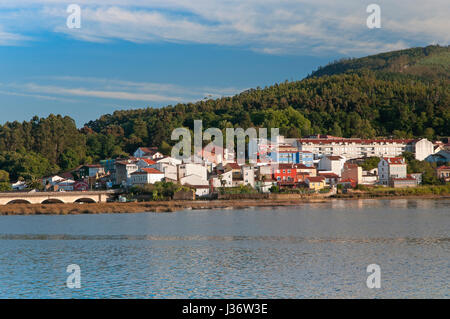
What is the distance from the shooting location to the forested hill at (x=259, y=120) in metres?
71.4

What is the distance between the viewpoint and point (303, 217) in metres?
33.7

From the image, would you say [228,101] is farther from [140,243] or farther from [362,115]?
[140,243]

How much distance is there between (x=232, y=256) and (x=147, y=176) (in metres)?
32.3

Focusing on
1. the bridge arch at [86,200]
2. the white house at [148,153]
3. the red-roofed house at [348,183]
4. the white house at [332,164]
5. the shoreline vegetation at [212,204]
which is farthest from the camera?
the white house at [148,153]

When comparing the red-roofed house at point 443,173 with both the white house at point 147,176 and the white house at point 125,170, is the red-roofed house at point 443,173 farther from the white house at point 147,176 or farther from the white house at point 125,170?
the white house at point 125,170

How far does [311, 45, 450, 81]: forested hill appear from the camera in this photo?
12000 cm

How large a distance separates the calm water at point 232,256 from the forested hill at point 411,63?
92.1m

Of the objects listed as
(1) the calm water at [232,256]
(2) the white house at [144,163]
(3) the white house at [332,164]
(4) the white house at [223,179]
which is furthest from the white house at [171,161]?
(1) the calm water at [232,256]

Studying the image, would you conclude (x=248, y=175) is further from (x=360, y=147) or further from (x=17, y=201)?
(x=360, y=147)

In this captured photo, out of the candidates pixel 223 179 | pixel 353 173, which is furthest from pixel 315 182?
pixel 223 179

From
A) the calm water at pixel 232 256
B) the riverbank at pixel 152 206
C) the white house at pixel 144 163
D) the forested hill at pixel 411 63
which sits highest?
the forested hill at pixel 411 63

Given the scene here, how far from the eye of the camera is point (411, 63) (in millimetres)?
126812
